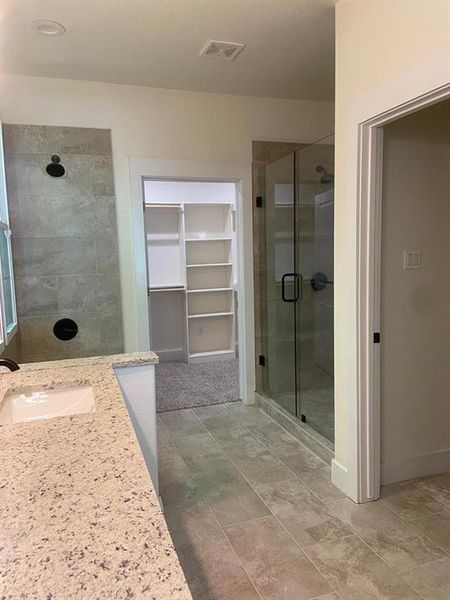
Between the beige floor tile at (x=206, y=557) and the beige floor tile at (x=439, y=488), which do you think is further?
the beige floor tile at (x=439, y=488)

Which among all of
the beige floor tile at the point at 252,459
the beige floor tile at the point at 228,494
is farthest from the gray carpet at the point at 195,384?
the beige floor tile at the point at 228,494

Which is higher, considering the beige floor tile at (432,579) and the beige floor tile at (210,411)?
the beige floor tile at (432,579)

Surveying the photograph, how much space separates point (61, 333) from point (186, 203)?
8.51 ft

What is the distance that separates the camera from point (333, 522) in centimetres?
217

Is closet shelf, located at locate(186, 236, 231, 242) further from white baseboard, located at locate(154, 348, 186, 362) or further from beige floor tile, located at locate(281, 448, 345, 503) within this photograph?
beige floor tile, located at locate(281, 448, 345, 503)

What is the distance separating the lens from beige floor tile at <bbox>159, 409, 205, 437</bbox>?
133 inches

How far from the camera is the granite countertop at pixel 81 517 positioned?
0.67 metres

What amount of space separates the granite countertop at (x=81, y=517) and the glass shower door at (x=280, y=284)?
2550 mm

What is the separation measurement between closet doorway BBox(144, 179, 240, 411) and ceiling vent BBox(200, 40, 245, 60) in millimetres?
2441

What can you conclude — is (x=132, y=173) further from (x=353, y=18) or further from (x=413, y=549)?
(x=413, y=549)

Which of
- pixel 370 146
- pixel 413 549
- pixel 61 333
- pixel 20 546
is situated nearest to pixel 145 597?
pixel 20 546

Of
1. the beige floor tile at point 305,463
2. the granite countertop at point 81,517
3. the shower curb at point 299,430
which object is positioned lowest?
the beige floor tile at point 305,463

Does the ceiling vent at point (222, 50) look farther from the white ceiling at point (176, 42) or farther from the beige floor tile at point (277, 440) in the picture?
the beige floor tile at point (277, 440)

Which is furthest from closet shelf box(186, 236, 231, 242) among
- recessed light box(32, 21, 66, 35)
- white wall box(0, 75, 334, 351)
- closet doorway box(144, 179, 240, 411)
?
recessed light box(32, 21, 66, 35)
